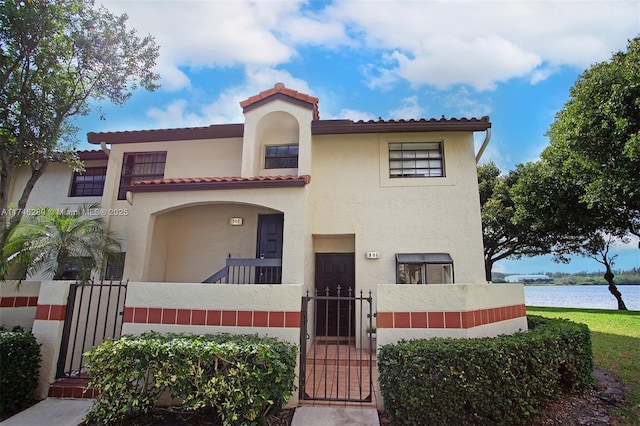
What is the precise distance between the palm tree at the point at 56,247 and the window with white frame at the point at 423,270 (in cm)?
856

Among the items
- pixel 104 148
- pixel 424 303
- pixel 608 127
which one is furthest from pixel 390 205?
pixel 104 148

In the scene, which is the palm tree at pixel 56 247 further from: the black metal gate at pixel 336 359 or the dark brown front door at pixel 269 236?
the black metal gate at pixel 336 359

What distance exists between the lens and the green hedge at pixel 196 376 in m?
4.48

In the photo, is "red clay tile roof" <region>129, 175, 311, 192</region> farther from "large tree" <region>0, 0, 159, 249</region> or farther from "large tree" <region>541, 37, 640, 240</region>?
"large tree" <region>541, 37, 640, 240</region>

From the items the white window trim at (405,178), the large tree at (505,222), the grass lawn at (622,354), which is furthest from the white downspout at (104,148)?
the large tree at (505,222)

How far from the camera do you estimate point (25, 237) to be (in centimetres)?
812

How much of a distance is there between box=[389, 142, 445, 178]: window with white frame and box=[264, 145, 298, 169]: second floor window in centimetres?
333

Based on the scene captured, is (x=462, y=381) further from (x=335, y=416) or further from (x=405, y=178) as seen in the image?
(x=405, y=178)

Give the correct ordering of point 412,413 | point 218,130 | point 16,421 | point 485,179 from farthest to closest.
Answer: point 485,179, point 218,130, point 16,421, point 412,413

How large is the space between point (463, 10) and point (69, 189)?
14.5 m

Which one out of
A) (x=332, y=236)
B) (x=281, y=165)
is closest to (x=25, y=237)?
(x=281, y=165)

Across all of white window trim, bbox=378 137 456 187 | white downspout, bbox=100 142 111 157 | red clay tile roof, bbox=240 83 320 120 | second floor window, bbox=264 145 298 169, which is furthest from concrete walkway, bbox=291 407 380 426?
white downspout, bbox=100 142 111 157

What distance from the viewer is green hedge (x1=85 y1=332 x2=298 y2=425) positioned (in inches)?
176

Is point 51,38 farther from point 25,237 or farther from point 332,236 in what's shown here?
point 332,236
